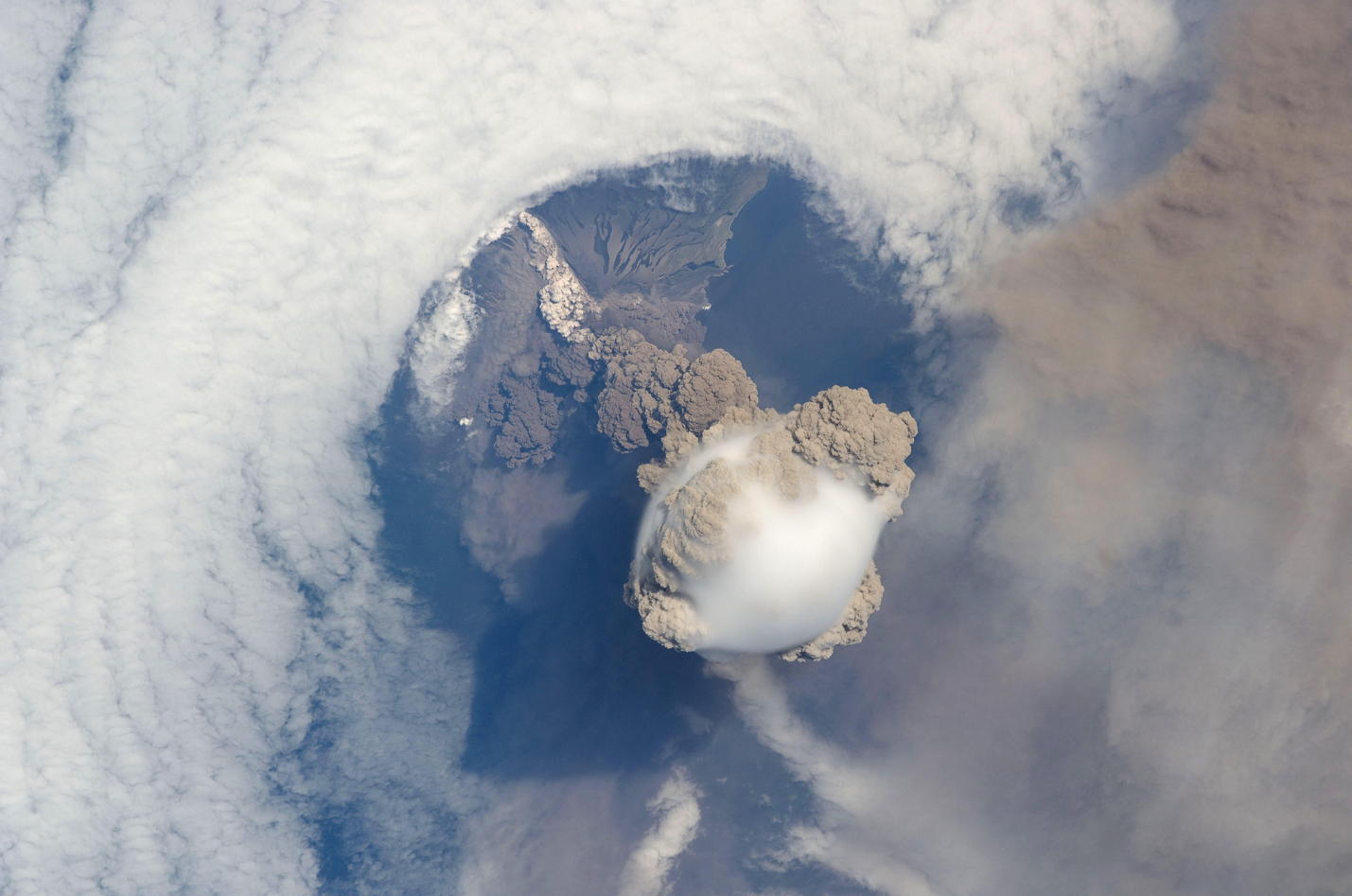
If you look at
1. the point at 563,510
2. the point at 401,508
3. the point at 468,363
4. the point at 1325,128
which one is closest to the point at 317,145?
the point at 468,363

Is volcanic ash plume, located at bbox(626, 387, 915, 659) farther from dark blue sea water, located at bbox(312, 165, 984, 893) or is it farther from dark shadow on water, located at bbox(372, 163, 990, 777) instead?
dark blue sea water, located at bbox(312, 165, 984, 893)

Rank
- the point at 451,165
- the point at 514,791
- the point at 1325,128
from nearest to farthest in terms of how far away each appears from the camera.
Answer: the point at 1325,128 < the point at 451,165 < the point at 514,791

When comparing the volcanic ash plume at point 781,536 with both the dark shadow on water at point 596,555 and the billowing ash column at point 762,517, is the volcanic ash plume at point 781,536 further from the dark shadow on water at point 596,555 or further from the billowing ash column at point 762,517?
the dark shadow on water at point 596,555

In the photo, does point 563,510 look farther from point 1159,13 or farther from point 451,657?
point 1159,13

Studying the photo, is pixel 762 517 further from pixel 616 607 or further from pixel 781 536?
pixel 616 607

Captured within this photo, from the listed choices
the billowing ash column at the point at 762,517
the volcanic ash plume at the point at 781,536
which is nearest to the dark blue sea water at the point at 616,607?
the billowing ash column at the point at 762,517

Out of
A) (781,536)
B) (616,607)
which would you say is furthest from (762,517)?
(616,607)

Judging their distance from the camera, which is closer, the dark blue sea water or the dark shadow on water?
the dark shadow on water

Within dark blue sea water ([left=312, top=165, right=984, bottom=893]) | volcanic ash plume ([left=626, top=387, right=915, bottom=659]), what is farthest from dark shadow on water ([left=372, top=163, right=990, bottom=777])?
volcanic ash plume ([left=626, top=387, right=915, bottom=659])
